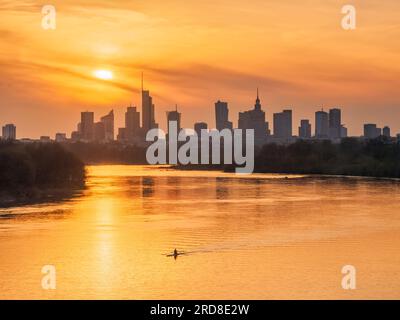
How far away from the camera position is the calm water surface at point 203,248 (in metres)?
27.8

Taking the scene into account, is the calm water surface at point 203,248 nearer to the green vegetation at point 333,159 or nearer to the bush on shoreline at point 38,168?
the bush on shoreline at point 38,168

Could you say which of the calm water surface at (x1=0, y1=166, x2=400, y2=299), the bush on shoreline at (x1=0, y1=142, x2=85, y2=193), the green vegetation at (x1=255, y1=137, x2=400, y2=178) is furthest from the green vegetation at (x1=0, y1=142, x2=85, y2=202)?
the green vegetation at (x1=255, y1=137, x2=400, y2=178)

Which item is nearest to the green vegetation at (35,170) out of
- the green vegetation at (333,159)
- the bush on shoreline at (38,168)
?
the bush on shoreline at (38,168)

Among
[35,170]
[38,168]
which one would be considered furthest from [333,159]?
[35,170]

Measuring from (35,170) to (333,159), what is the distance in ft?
222

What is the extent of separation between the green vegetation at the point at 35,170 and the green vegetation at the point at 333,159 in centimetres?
4381

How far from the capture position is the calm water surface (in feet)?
91.3

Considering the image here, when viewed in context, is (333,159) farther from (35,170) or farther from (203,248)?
(203,248)

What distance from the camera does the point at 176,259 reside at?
3353cm

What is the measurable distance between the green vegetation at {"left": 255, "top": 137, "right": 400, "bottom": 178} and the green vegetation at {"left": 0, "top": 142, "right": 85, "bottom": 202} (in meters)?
43.8

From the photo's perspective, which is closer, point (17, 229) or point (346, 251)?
point (346, 251)
